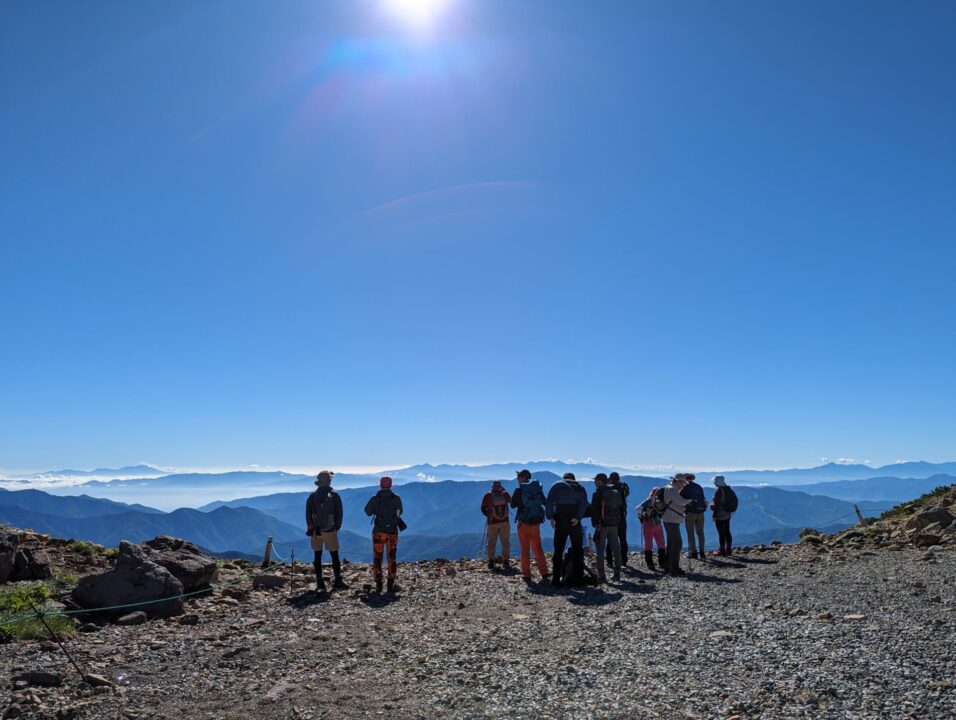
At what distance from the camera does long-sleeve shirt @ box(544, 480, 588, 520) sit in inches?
581

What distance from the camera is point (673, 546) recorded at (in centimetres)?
1678

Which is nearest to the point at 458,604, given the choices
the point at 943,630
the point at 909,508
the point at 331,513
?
the point at 331,513

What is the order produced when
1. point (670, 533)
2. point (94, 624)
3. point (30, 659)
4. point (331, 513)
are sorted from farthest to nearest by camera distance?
point (670, 533)
point (331, 513)
point (94, 624)
point (30, 659)

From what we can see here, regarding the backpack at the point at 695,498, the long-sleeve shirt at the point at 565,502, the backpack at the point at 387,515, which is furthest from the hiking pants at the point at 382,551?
the backpack at the point at 695,498

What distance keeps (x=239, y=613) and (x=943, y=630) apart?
42.1ft

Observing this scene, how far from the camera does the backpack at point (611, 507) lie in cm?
1591

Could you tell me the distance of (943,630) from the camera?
877 cm

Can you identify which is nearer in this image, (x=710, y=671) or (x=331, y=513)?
(x=710, y=671)

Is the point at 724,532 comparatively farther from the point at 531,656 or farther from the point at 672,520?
the point at 531,656

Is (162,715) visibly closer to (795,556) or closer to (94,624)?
(94,624)

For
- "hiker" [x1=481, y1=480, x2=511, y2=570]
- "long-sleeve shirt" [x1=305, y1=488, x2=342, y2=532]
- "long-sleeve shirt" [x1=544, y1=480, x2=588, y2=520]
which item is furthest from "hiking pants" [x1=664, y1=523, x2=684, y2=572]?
"long-sleeve shirt" [x1=305, y1=488, x2=342, y2=532]

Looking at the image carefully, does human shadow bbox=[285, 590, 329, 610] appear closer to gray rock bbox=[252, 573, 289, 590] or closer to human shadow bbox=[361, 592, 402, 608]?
human shadow bbox=[361, 592, 402, 608]

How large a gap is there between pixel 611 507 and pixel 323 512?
25.2ft

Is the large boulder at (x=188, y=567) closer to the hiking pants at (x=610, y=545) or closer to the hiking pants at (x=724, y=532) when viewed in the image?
the hiking pants at (x=610, y=545)
